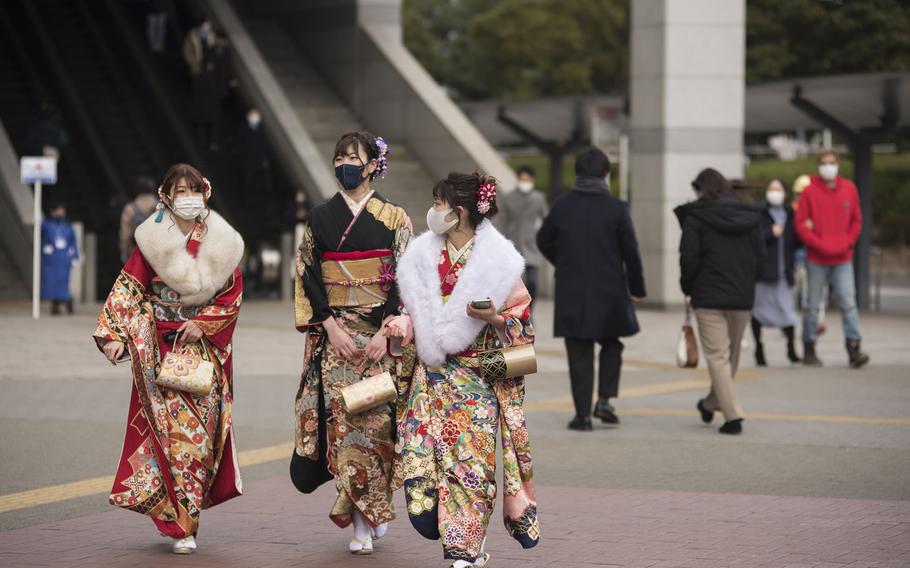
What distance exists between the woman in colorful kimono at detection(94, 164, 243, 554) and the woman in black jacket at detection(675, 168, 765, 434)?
4.31 m

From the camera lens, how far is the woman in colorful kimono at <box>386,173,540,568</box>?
6.24 meters

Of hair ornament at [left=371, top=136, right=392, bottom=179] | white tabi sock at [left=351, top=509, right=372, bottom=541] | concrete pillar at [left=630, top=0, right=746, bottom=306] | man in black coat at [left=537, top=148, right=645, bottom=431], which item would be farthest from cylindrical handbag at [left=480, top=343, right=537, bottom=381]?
concrete pillar at [left=630, top=0, right=746, bottom=306]

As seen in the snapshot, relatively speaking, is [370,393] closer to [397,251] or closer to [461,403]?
[461,403]

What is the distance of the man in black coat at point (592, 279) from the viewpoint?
34.5ft

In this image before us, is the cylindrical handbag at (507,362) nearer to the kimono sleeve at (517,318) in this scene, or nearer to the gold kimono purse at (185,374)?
the kimono sleeve at (517,318)

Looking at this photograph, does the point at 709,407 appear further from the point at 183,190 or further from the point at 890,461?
the point at 183,190

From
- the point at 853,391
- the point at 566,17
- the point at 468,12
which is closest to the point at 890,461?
the point at 853,391

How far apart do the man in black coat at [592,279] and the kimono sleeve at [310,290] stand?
397 centimetres

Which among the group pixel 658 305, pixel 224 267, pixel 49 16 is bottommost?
pixel 658 305

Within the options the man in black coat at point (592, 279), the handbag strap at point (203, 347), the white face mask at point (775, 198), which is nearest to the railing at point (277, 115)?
the white face mask at point (775, 198)

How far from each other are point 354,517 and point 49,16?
985 inches

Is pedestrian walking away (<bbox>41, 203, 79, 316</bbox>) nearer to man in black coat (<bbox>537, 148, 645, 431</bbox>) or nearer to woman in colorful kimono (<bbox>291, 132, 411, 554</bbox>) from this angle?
man in black coat (<bbox>537, 148, 645, 431</bbox>)

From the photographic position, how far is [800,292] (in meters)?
22.8

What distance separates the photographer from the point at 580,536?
700cm
